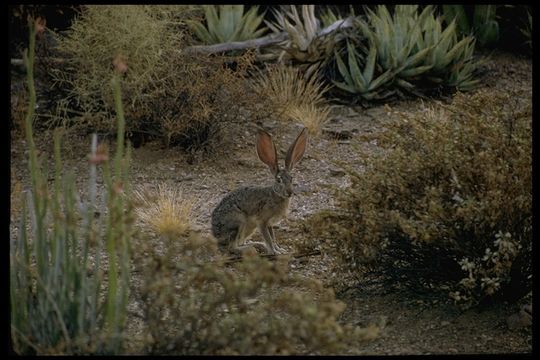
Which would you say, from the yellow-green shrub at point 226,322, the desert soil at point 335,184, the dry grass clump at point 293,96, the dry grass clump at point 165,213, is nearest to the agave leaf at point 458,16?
the desert soil at point 335,184

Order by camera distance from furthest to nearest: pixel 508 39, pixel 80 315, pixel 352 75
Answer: pixel 508 39
pixel 352 75
pixel 80 315

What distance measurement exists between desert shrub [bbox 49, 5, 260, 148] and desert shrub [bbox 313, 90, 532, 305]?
11.7 feet

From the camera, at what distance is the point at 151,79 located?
30.7 feet

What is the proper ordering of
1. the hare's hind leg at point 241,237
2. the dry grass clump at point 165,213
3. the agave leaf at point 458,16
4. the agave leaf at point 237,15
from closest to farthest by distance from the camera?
the hare's hind leg at point 241,237, the dry grass clump at point 165,213, the agave leaf at point 237,15, the agave leaf at point 458,16

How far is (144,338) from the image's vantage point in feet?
15.0

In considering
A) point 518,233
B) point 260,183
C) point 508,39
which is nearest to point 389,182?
point 518,233

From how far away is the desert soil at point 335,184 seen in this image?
215 inches

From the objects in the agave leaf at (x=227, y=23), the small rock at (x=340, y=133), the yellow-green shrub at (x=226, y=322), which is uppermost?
the agave leaf at (x=227, y=23)

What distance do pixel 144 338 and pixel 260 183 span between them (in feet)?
15.1

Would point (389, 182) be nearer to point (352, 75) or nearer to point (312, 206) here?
point (312, 206)

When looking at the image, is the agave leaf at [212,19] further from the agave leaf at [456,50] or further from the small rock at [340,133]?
the agave leaf at [456,50]

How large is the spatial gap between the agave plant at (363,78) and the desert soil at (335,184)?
0.69 ft

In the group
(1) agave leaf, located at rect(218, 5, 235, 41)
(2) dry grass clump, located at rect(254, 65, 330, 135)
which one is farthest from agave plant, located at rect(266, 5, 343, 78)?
(1) agave leaf, located at rect(218, 5, 235, 41)

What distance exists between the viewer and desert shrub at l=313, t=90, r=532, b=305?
5375 mm
